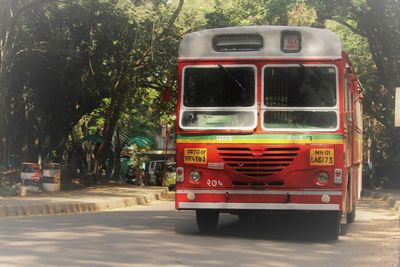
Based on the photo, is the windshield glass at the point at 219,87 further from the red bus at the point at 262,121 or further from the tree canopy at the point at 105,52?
the tree canopy at the point at 105,52

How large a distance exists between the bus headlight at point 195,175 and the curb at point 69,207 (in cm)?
662

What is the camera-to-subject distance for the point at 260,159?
9.93 metres

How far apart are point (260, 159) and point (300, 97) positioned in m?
1.18

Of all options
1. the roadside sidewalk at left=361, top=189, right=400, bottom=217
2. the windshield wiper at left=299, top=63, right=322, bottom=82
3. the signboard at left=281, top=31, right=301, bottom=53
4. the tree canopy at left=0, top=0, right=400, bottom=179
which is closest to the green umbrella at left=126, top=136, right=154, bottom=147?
the tree canopy at left=0, top=0, right=400, bottom=179

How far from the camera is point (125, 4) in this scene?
72.6 ft

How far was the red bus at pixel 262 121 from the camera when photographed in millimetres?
9914

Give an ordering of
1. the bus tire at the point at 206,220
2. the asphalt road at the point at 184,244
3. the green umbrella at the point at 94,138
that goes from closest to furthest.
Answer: the asphalt road at the point at 184,244
the bus tire at the point at 206,220
the green umbrella at the point at 94,138

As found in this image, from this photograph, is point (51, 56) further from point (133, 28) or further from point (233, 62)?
point (233, 62)

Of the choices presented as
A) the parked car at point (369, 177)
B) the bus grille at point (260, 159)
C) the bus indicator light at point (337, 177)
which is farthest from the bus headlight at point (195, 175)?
the parked car at point (369, 177)

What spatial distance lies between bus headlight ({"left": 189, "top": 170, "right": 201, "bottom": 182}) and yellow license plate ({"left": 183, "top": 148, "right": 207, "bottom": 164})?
0.53 feet

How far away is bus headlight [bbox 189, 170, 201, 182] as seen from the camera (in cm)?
1017

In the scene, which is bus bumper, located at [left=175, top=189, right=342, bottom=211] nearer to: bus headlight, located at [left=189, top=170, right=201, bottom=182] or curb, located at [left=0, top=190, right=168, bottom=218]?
bus headlight, located at [left=189, top=170, right=201, bottom=182]

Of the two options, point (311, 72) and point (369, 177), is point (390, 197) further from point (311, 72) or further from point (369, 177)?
point (311, 72)

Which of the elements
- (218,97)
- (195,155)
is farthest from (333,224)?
(218,97)
